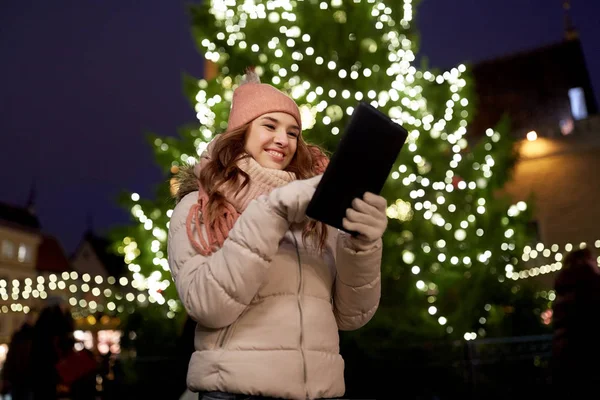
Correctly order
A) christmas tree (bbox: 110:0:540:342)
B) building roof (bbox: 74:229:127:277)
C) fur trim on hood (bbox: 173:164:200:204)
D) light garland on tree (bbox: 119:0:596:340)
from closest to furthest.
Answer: fur trim on hood (bbox: 173:164:200:204) < christmas tree (bbox: 110:0:540:342) < light garland on tree (bbox: 119:0:596:340) < building roof (bbox: 74:229:127:277)

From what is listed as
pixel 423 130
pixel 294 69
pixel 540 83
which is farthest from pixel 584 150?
pixel 294 69

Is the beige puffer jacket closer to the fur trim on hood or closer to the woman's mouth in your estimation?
the fur trim on hood

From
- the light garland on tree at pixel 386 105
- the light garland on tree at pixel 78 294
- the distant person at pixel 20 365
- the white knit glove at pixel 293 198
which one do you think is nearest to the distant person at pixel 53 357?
the distant person at pixel 20 365

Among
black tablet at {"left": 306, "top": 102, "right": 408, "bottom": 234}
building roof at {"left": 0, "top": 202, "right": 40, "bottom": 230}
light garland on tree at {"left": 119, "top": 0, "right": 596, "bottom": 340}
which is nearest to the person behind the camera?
black tablet at {"left": 306, "top": 102, "right": 408, "bottom": 234}

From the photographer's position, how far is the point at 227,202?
6.19 ft

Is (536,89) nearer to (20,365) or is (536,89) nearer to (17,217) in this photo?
(20,365)

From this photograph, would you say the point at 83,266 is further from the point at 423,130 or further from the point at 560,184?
the point at 423,130

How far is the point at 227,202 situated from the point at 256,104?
17.0 inches

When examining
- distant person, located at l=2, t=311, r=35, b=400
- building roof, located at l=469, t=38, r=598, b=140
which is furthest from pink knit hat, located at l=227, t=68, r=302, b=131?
building roof, located at l=469, t=38, r=598, b=140

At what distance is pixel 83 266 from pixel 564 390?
1669 inches

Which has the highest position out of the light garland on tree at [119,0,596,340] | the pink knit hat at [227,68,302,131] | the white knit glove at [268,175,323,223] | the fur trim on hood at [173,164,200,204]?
the light garland on tree at [119,0,596,340]

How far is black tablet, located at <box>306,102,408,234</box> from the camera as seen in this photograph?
1542 mm

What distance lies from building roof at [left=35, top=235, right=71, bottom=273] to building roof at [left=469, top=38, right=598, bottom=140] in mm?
33428

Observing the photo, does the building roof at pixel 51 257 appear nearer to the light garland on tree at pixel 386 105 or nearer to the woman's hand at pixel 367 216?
the light garland on tree at pixel 386 105
